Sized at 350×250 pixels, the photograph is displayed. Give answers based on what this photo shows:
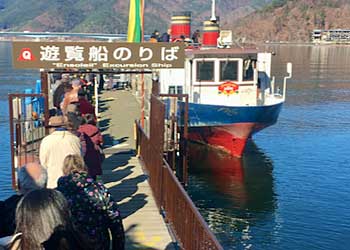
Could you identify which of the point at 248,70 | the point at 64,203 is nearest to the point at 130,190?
the point at 64,203

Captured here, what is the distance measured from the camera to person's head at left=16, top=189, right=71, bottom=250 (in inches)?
139

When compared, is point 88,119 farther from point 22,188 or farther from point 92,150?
point 22,188

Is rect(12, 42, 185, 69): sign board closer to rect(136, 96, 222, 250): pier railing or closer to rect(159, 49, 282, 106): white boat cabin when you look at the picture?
rect(136, 96, 222, 250): pier railing

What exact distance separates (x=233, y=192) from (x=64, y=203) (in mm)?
15269

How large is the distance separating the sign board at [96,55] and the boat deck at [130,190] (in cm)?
242

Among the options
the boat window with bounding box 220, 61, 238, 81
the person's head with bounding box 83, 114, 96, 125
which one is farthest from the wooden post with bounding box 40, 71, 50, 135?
the boat window with bounding box 220, 61, 238, 81

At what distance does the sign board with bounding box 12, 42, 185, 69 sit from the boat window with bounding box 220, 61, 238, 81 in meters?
10.7

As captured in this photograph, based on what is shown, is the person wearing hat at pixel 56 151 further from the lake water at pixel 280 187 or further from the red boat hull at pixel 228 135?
the red boat hull at pixel 228 135

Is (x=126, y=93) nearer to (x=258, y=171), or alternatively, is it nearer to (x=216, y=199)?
(x=258, y=171)

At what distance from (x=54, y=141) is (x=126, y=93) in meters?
23.0

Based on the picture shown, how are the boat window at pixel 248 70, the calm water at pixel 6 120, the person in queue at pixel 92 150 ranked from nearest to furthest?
1. the person in queue at pixel 92 150
2. the calm water at pixel 6 120
3. the boat window at pixel 248 70

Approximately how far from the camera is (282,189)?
18.8 meters

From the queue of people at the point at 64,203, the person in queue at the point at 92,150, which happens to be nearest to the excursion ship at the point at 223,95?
the person in queue at the point at 92,150

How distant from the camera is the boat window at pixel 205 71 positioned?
21.1m
